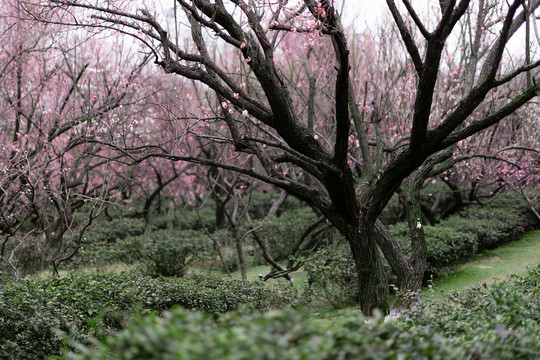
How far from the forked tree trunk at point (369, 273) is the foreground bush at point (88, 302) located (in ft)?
4.92

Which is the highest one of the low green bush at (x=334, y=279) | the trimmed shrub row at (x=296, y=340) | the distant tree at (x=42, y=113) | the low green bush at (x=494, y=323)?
the distant tree at (x=42, y=113)

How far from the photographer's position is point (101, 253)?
31.8 ft

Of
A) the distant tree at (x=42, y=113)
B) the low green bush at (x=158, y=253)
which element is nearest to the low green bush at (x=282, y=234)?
the low green bush at (x=158, y=253)

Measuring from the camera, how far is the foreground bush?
4.12 m

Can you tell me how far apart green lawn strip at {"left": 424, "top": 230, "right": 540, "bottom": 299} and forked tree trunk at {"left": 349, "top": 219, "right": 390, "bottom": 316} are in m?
2.98

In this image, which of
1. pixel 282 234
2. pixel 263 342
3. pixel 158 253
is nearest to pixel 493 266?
pixel 282 234

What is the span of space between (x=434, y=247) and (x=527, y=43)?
5.02m

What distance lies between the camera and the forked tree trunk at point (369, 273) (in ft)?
16.3

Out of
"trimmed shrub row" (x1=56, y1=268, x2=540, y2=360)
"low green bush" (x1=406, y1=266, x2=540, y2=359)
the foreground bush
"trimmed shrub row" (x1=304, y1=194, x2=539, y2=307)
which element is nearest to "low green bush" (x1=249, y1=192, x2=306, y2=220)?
"trimmed shrub row" (x1=304, y1=194, x2=539, y2=307)

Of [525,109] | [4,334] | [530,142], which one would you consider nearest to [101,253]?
[4,334]

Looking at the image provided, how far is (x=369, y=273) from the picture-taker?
5059mm

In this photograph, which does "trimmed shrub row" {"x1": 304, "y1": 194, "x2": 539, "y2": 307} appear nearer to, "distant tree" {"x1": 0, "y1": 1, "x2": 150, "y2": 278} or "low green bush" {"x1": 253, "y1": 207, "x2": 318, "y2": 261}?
"low green bush" {"x1": 253, "y1": 207, "x2": 318, "y2": 261}

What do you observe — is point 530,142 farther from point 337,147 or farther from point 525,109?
point 337,147

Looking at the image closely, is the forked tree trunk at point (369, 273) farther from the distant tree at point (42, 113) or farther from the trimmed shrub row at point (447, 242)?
the distant tree at point (42, 113)
